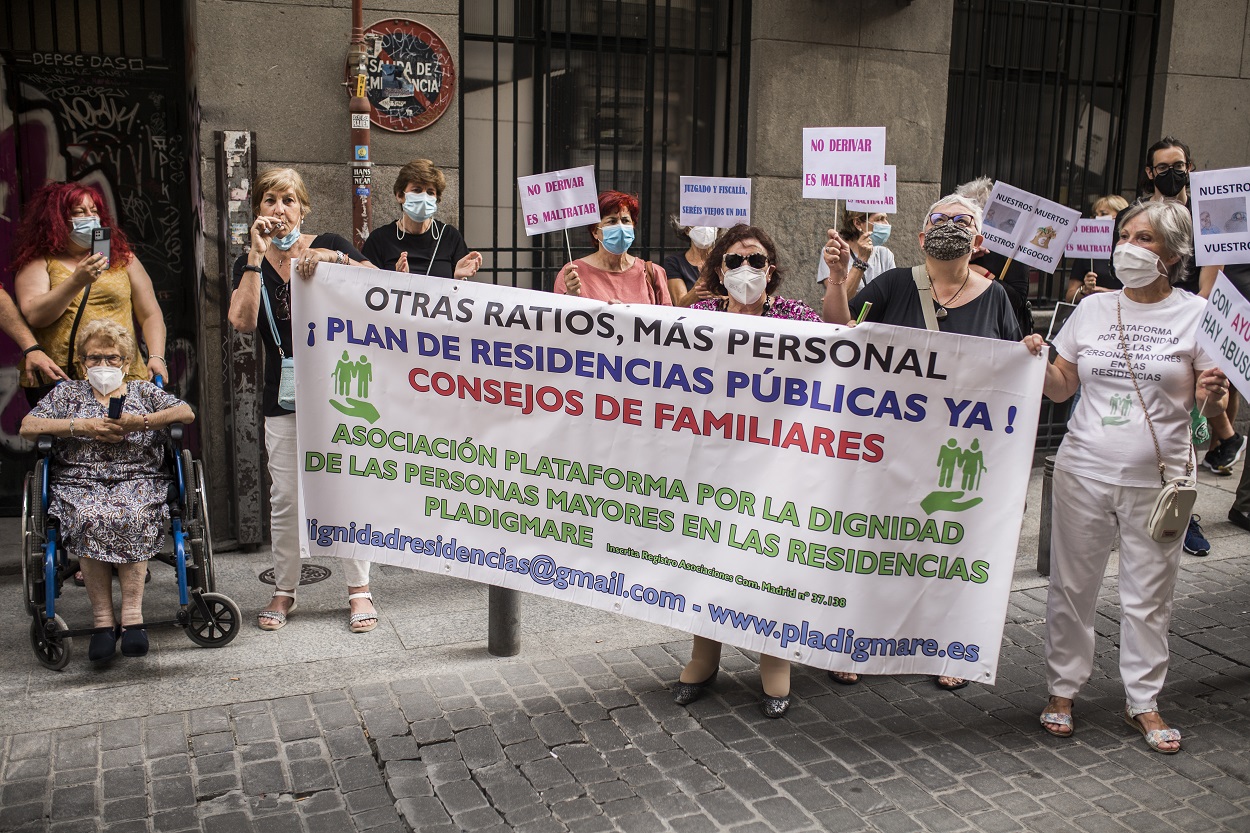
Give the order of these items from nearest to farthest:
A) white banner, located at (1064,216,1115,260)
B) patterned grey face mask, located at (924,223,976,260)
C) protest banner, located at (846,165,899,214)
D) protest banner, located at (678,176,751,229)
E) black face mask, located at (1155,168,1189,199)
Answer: patterned grey face mask, located at (924,223,976,260) → protest banner, located at (846,165,899,214) → protest banner, located at (678,176,751,229) → black face mask, located at (1155,168,1189,199) → white banner, located at (1064,216,1115,260)

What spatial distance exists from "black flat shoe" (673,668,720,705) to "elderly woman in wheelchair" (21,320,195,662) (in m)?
2.25

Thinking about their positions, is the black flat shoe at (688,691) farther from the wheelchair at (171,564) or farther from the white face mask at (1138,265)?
the white face mask at (1138,265)

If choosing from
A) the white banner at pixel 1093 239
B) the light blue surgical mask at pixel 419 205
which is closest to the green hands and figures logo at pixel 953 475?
the light blue surgical mask at pixel 419 205

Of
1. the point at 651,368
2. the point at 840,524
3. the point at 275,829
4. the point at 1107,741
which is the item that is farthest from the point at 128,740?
the point at 1107,741

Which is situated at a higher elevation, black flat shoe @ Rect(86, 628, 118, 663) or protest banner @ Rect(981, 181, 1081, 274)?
protest banner @ Rect(981, 181, 1081, 274)

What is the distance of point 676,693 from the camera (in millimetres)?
4797

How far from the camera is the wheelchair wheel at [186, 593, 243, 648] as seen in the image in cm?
512

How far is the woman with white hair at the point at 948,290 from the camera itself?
4.58 metres

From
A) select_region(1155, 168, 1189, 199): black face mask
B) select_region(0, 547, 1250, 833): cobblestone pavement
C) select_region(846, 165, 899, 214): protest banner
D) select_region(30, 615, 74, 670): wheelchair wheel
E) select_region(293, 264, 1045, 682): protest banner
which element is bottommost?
select_region(0, 547, 1250, 833): cobblestone pavement

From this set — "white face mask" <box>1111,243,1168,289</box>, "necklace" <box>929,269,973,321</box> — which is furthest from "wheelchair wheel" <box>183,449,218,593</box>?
"white face mask" <box>1111,243,1168,289</box>

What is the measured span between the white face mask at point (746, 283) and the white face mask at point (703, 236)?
241cm

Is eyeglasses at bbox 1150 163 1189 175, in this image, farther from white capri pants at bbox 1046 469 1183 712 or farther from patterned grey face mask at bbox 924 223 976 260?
white capri pants at bbox 1046 469 1183 712

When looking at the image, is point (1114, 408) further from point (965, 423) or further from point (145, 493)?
point (145, 493)

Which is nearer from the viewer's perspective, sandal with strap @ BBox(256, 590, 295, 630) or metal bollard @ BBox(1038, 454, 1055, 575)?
sandal with strap @ BBox(256, 590, 295, 630)
